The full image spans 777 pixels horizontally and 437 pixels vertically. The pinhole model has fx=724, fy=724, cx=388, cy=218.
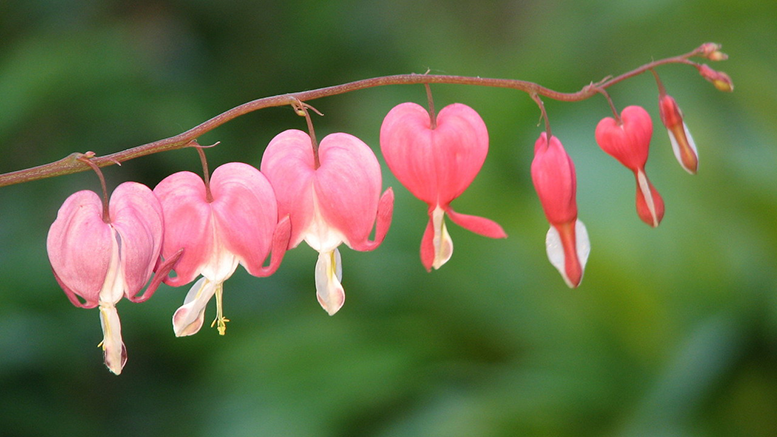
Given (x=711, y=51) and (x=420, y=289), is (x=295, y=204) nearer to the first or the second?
(x=711, y=51)

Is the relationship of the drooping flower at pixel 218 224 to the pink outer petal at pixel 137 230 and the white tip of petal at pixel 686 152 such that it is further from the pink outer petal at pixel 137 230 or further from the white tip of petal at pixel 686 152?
the white tip of petal at pixel 686 152

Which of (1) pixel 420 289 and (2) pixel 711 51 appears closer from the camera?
(2) pixel 711 51

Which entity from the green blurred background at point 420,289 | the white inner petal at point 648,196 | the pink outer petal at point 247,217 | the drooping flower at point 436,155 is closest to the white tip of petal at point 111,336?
the pink outer petal at point 247,217

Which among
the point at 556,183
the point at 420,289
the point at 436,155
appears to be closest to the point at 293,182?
the point at 436,155

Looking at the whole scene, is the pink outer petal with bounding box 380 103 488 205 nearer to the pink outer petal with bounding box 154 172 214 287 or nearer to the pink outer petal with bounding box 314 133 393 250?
the pink outer petal with bounding box 314 133 393 250

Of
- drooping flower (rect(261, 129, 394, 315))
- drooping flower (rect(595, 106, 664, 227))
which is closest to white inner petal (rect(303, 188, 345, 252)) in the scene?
drooping flower (rect(261, 129, 394, 315))

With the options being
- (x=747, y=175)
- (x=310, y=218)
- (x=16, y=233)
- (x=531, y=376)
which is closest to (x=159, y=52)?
(x=16, y=233)

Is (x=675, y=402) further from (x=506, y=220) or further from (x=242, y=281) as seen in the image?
(x=242, y=281)
